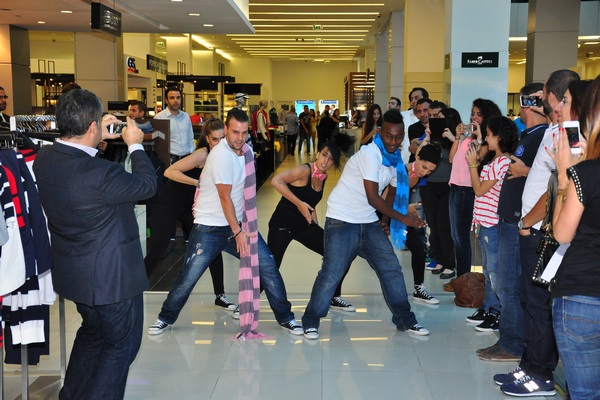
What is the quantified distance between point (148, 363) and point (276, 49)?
30.1 metres

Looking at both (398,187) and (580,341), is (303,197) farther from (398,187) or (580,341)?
(580,341)

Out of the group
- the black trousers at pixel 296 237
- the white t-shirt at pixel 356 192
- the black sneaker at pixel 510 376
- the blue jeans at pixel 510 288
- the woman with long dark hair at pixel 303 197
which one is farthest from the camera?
the black trousers at pixel 296 237

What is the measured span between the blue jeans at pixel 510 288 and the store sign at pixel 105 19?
748 cm

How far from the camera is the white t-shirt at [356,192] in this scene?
15.8ft

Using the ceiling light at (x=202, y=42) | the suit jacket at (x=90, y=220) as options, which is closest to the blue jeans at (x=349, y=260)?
the suit jacket at (x=90, y=220)

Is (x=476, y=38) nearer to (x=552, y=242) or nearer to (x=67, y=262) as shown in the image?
(x=552, y=242)

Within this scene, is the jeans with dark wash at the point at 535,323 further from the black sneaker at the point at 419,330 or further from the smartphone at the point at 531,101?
the black sneaker at the point at 419,330

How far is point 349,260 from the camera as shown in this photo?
5020 mm

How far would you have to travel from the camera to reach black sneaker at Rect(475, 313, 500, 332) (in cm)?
526

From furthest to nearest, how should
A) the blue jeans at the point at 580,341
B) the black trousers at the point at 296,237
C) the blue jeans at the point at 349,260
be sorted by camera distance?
the black trousers at the point at 296,237, the blue jeans at the point at 349,260, the blue jeans at the point at 580,341

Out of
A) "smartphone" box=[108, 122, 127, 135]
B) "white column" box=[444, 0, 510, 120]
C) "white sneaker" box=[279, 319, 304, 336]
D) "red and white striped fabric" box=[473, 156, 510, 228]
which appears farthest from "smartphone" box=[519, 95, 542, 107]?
"white column" box=[444, 0, 510, 120]

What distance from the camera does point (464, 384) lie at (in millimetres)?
4215

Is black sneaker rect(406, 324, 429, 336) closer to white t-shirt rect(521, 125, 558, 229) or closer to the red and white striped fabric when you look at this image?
the red and white striped fabric

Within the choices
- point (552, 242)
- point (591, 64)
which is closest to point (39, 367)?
point (552, 242)
